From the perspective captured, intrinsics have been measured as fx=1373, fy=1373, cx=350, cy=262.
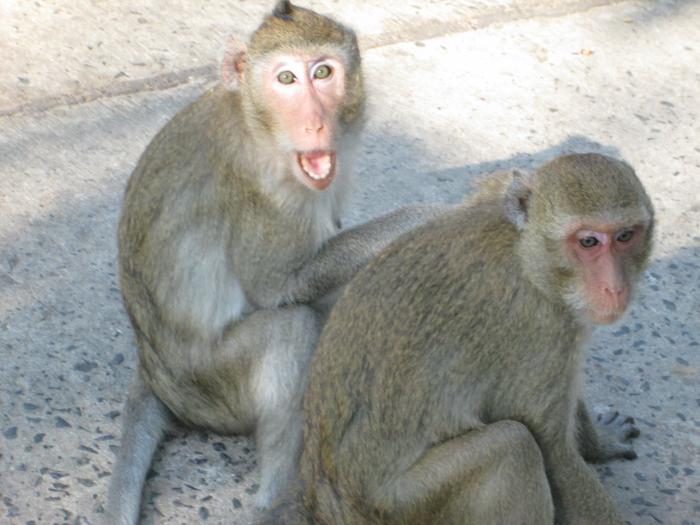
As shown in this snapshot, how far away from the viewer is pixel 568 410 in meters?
3.88

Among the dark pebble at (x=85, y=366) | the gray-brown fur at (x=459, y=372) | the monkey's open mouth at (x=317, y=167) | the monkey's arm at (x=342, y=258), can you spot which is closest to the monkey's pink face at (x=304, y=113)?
the monkey's open mouth at (x=317, y=167)

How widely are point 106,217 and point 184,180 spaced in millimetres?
1163

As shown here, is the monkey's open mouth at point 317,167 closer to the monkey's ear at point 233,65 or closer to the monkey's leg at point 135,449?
the monkey's ear at point 233,65

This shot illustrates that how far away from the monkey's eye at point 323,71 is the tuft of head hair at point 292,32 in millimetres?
80

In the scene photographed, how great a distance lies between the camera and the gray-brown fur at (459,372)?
376cm

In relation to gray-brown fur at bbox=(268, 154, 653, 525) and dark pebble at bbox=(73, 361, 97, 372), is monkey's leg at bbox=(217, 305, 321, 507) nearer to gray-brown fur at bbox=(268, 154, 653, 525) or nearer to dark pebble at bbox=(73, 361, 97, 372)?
gray-brown fur at bbox=(268, 154, 653, 525)

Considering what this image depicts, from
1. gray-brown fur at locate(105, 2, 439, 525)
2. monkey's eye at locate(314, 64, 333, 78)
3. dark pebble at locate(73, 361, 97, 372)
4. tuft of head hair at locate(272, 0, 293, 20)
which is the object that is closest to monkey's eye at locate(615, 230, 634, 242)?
gray-brown fur at locate(105, 2, 439, 525)

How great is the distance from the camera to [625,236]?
3.76m

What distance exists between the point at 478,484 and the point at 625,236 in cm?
79

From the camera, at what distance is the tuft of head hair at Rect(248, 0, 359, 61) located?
453 centimetres

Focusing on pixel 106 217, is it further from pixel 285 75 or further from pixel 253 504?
pixel 253 504

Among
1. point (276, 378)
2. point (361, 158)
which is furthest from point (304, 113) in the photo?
point (361, 158)

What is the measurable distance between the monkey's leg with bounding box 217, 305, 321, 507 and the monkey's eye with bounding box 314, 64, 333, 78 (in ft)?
2.56

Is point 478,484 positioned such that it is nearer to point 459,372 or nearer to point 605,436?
point 459,372
